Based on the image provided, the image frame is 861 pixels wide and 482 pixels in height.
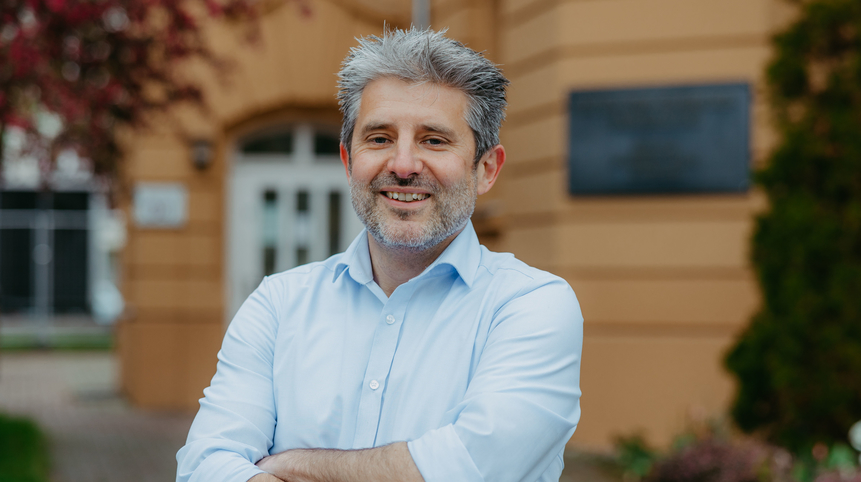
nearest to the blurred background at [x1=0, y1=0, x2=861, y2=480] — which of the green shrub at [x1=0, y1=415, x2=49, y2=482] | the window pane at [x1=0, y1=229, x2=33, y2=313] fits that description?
the green shrub at [x1=0, y1=415, x2=49, y2=482]

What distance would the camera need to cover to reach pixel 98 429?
8.91 meters

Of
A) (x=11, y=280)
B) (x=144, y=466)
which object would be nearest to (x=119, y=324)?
(x=144, y=466)

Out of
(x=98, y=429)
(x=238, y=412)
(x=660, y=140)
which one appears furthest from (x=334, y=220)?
(x=238, y=412)

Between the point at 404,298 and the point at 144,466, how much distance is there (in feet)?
19.3

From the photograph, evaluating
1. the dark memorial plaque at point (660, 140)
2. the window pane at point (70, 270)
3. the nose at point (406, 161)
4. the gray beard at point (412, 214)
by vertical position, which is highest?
the dark memorial plaque at point (660, 140)

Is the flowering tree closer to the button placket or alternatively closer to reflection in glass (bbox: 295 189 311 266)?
reflection in glass (bbox: 295 189 311 266)

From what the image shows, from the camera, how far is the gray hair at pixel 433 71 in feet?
6.45

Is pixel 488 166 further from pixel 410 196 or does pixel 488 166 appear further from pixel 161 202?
pixel 161 202

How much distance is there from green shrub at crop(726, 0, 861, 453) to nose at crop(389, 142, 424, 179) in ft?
14.0

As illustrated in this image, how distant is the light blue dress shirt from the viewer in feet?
5.93

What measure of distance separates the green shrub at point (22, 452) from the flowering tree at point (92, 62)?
7.41 feet

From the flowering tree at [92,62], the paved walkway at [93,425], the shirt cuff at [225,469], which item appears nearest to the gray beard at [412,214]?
the shirt cuff at [225,469]

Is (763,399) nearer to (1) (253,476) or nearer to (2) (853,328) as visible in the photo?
Result: (2) (853,328)

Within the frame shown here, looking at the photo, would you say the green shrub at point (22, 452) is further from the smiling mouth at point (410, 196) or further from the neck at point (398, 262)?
the smiling mouth at point (410, 196)
